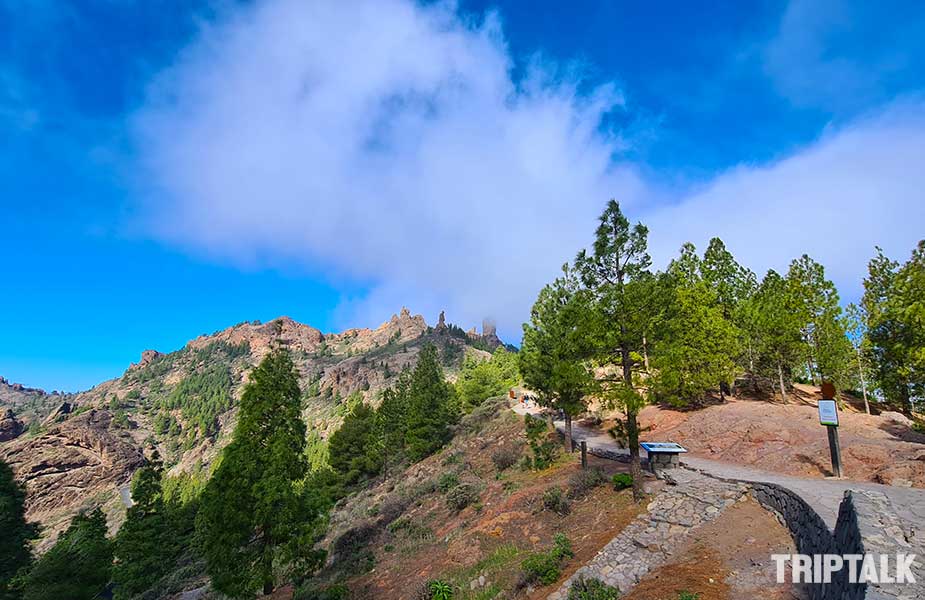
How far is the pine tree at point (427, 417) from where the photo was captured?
146ft

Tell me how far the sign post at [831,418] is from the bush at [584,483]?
27.3 ft

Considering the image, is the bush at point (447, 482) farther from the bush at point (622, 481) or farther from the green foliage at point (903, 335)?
the green foliage at point (903, 335)

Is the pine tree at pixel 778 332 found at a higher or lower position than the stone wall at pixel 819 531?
higher

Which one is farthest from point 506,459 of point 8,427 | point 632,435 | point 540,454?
point 8,427

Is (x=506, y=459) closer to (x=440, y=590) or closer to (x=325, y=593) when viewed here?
(x=325, y=593)

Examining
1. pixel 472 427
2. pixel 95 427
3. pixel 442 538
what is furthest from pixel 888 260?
pixel 95 427

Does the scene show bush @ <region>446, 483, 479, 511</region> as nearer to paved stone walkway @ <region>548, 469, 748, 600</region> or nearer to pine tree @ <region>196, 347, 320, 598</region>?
pine tree @ <region>196, 347, 320, 598</region>

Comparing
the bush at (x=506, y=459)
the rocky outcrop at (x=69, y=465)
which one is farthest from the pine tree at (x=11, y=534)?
the rocky outcrop at (x=69, y=465)

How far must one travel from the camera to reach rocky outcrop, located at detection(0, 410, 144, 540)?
424 feet

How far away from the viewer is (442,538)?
1978cm

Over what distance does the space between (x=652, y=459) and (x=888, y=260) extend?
26547mm

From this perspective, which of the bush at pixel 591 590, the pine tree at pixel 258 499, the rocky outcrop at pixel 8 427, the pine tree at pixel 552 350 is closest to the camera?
the bush at pixel 591 590

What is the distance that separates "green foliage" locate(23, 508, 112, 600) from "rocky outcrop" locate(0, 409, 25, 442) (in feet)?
617

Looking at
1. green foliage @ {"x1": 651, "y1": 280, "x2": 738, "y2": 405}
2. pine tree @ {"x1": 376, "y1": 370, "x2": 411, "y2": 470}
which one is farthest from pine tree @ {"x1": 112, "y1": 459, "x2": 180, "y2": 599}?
green foliage @ {"x1": 651, "y1": 280, "x2": 738, "y2": 405}
